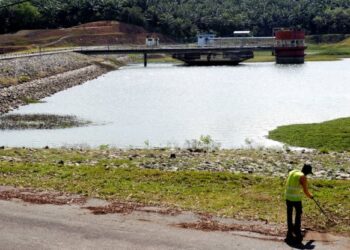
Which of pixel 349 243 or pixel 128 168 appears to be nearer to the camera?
pixel 349 243

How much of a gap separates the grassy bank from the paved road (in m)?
1.90

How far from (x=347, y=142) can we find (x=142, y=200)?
24593mm

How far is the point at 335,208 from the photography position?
71.0 ft

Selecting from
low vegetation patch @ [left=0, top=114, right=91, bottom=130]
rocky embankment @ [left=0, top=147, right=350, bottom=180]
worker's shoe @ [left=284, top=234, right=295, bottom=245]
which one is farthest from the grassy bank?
low vegetation patch @ [left=0, top=114, right=91, bottom=130]

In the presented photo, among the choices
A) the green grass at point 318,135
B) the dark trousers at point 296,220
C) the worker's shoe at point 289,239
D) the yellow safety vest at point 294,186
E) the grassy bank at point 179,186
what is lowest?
the green grass at point 318,135

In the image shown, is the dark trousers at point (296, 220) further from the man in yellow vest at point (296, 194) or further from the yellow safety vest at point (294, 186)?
the yellow safety vest at point (294, 186)

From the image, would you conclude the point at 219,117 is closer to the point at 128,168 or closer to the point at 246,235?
the point at 128,168

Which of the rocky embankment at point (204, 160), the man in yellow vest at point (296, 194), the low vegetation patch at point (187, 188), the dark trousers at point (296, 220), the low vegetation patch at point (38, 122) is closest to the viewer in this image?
the man in yellow vest at point (296, 194)

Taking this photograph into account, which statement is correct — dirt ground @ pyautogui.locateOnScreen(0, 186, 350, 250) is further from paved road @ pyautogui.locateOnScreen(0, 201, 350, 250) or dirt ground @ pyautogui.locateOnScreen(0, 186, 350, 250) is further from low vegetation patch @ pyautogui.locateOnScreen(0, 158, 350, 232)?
low vegetation patch @ pyautogui.locateOnScreen(0, 158, 350, 232)

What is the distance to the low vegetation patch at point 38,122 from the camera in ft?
188

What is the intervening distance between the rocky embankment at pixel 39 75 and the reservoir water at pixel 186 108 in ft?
7.89

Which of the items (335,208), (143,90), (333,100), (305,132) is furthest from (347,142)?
(143,90)

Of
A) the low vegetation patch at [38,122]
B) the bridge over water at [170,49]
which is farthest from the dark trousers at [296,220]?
the bridge over water at [170,49]

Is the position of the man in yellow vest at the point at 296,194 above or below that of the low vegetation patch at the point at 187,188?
above
